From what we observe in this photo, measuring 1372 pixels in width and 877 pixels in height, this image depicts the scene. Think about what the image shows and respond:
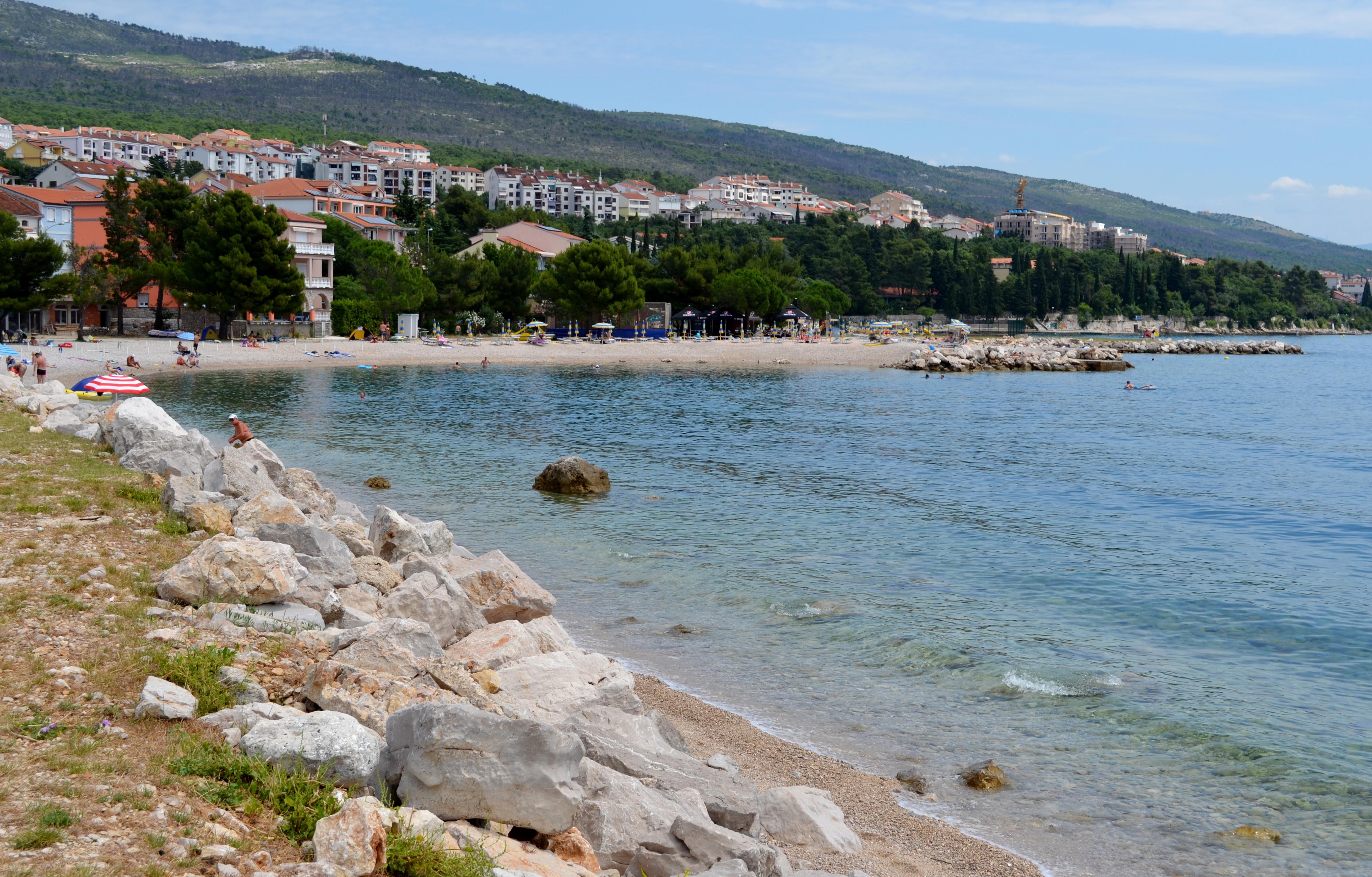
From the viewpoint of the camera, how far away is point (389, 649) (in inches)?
295

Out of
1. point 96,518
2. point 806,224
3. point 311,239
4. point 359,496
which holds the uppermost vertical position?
point 806,224

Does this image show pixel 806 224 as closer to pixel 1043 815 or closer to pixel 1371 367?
pixel 1371 367

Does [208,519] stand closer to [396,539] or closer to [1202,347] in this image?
[396,539]

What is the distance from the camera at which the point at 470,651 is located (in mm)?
9617

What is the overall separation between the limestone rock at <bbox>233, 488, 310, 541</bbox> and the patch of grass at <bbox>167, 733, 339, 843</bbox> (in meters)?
5.78

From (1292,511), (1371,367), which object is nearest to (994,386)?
(1292,511)

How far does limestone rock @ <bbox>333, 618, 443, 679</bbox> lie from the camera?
7379 millimetres

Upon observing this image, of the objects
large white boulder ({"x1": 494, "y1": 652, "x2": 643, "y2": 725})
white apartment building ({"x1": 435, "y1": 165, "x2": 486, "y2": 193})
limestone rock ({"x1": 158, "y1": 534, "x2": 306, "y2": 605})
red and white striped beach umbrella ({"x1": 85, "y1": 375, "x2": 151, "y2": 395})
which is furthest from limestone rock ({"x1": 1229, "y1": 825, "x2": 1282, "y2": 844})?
white apartment building ({"x1": 435, "y1": 165, "x2": 486, "y2": 193})

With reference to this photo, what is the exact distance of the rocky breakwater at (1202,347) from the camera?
11706 cm

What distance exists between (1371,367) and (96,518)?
11753cm

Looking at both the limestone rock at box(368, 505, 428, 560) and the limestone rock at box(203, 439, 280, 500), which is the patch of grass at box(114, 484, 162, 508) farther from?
the limestone rock at box(368, 505, 428, 560)

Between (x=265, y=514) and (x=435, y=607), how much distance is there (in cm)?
275

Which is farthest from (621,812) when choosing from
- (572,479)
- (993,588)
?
(572,479)

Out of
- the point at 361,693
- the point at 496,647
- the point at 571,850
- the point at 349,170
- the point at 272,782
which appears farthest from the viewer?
the point at 349,170
